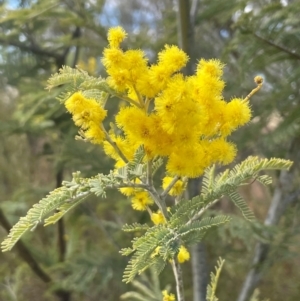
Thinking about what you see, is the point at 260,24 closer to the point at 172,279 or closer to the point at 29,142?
the point at 172,279

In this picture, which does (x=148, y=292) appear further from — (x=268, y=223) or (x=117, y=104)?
(x=117, y=104)

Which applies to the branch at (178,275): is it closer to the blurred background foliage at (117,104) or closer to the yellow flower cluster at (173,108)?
the yellow flower cluster at (173,108)

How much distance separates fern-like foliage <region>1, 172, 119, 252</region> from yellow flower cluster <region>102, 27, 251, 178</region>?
75 mm

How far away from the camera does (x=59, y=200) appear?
1.79 feet

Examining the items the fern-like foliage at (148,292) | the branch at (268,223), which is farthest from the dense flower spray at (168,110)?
the branch at (268,223)

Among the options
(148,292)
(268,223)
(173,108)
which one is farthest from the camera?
(268,223)

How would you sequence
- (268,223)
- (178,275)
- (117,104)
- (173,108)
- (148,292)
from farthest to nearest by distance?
(117,104), (268,223), (148,292), (178,275), (173,108)

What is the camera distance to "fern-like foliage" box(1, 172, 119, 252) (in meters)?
0.53

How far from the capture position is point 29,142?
2.88 meters

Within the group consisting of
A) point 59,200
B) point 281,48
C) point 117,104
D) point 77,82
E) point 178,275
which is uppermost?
point 117,104

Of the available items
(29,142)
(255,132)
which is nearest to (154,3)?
(29,142)

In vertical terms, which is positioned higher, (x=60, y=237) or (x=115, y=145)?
(x=60, y=237)

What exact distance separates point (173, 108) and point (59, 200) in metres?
0.19

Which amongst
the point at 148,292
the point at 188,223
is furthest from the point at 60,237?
the point at 188,223
